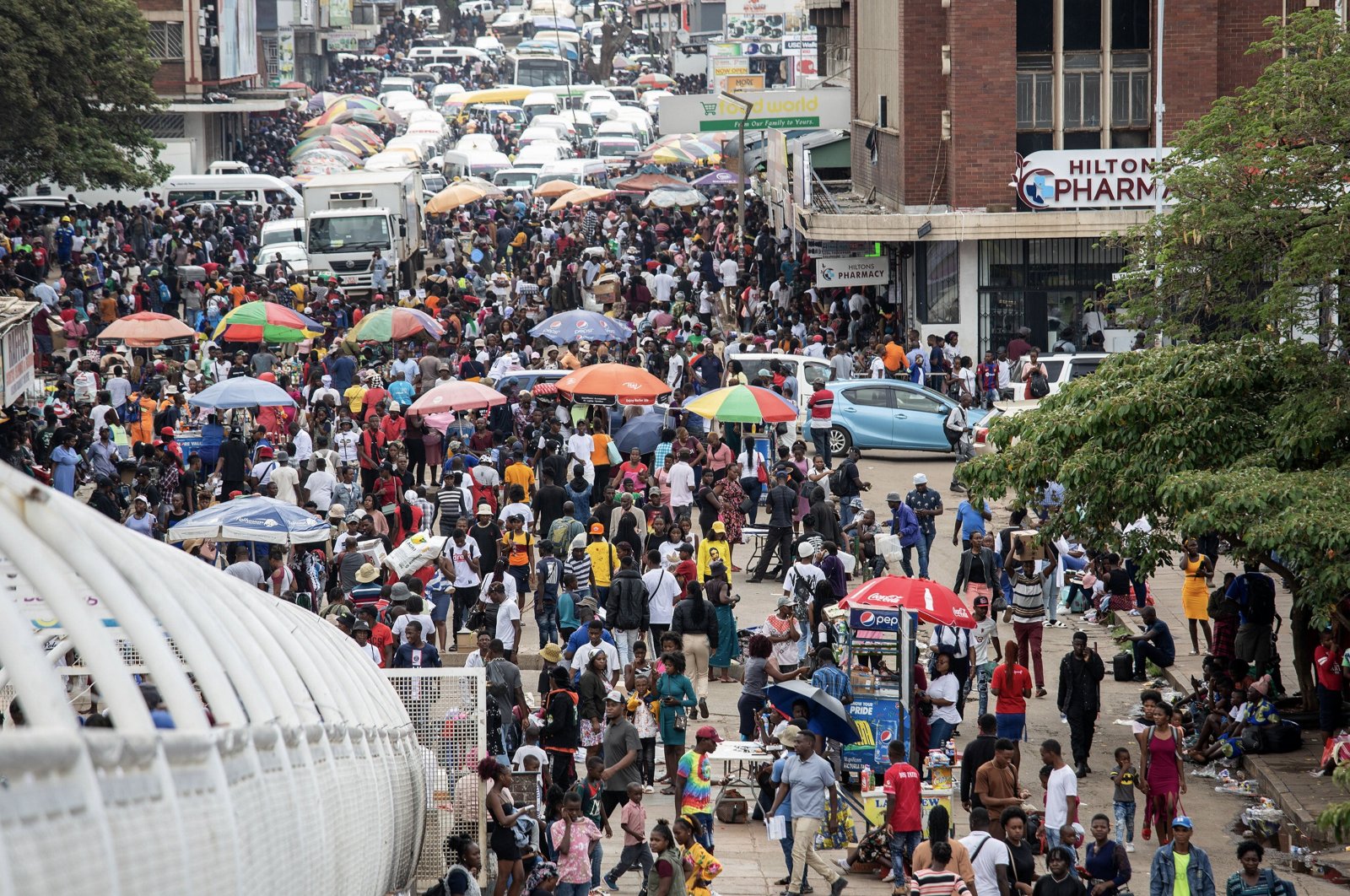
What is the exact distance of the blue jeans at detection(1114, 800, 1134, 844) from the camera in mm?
12781

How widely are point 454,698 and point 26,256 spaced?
91.4 ft

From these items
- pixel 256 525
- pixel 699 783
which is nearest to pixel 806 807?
pixel 699 783

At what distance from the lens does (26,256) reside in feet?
118

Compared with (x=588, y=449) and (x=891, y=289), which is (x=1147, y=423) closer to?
→ (x=588, y=449)

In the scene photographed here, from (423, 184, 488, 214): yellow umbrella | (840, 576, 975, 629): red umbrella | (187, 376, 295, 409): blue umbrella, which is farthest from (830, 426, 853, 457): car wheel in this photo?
(423, 184, 488, 214): yellow umbrella

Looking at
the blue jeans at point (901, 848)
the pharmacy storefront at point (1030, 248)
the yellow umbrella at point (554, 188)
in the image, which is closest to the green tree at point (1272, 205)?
the blue jeans at point (901, 848)

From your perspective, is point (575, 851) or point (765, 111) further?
point (765, 111)

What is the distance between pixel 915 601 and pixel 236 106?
5176cm

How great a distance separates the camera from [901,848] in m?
12.2

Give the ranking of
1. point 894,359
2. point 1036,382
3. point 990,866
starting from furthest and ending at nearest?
point 894,359 → point 1036,382 → point 990,866

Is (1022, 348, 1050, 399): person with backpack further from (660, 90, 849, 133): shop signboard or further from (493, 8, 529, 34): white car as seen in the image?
(493, 8, 529, 34): white car

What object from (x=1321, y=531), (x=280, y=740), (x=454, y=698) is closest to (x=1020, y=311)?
(x=1321, y=531)

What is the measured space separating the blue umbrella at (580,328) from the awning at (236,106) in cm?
3175

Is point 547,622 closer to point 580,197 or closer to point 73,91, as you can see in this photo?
point 73,91
